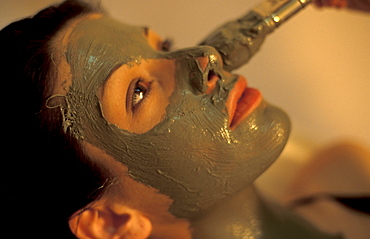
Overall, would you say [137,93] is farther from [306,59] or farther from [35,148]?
[306,59]

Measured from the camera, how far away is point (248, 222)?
26.2 inches

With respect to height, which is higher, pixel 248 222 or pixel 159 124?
pixel 159 124

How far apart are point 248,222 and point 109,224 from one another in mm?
247

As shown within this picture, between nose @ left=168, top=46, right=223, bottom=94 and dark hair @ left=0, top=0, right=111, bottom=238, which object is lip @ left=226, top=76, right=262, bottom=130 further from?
dark hair @ left=0, top=0, right=111, bottom=238

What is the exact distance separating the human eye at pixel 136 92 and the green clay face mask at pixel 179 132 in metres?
0.03

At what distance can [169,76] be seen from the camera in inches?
23.6

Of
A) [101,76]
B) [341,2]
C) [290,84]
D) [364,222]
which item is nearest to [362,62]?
[290,84]

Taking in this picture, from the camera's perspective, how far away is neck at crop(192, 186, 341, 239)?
2.10 feet

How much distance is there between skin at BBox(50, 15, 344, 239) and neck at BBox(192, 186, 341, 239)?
0.05ft

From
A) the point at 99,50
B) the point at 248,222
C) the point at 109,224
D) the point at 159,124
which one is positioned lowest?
the point at 248,222

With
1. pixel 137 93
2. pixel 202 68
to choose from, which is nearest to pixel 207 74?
pixel 202 68

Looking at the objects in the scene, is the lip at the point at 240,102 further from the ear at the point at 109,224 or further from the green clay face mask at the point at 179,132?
the ear at the point at 109,224

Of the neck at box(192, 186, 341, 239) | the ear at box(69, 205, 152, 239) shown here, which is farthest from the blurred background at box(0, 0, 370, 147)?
the ear at box(69, 205, 152, 239)

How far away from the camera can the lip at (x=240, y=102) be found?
0.59 meters
